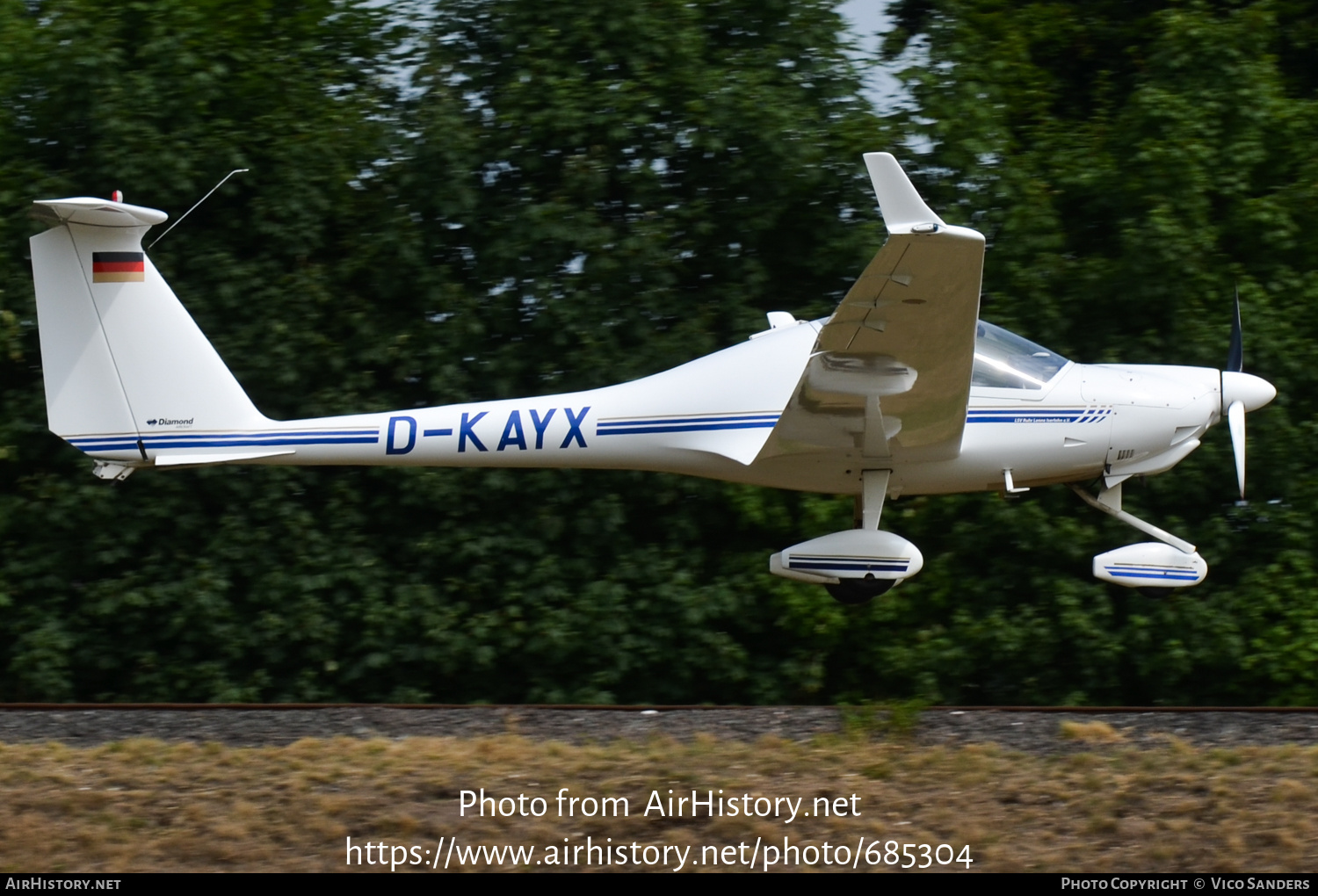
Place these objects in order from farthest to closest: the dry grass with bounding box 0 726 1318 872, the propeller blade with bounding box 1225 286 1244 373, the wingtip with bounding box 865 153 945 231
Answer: the propeller blade with bounding box 1225 286 1244 373
the wingtip with bounding box 865 153 945 231
the dry grass with bounding box 0 726 1318 872

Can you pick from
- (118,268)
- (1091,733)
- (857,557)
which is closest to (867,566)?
(857,557)

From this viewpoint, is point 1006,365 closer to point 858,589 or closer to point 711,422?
point 858,589

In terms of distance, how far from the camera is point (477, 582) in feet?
39.1

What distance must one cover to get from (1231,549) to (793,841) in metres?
7.34

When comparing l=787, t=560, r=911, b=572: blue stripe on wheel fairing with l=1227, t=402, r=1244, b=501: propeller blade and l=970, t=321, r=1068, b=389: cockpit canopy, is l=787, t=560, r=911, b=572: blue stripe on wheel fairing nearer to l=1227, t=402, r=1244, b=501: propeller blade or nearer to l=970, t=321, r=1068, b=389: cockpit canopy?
l=970, t=321, r=1068, b=389: cockpit canopy

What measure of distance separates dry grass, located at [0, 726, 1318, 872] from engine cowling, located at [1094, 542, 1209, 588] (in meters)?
1.90

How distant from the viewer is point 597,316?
40.4 ft

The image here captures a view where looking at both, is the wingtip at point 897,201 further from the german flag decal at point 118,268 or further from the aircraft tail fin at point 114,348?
the german flag decal at point 118,268

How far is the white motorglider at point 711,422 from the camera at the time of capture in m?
8.61

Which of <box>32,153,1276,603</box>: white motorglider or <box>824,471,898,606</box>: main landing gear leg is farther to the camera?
<box>824,471,898,606</box>: main landing gear leg

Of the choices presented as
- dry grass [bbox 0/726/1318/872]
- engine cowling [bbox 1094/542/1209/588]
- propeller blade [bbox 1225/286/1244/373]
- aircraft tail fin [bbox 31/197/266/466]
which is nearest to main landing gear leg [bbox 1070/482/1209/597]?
engine cowling [bbox 1094/542/1209/588]

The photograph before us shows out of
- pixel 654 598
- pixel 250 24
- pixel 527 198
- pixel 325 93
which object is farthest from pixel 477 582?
pixel 250 24

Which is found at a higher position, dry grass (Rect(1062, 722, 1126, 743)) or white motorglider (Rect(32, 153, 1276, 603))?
white motorglider (Rect(32, 153, 1276, 603))

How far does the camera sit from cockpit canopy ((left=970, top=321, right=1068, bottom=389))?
887cm
